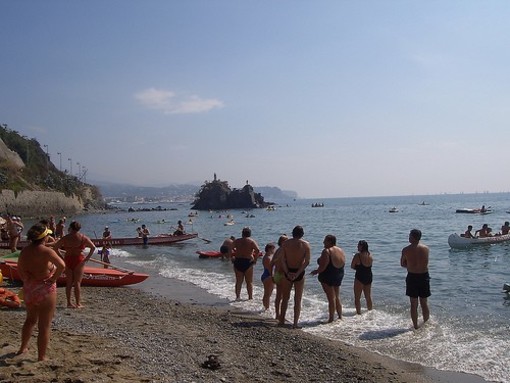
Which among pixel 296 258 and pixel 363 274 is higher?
pixel 296 258

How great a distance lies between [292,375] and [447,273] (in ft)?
42.7

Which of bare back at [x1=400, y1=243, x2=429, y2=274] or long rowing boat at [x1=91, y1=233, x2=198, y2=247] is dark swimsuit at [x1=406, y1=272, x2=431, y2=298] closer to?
bare back at [x1=400, y1=243, x2=429, y2=274]

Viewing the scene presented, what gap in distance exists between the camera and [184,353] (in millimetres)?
6520

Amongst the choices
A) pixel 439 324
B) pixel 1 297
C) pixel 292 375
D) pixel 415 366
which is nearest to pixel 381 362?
pixel 415 366

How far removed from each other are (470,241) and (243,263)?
17579 millimetres

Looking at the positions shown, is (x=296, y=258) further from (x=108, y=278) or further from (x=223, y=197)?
(x=223, y=197)

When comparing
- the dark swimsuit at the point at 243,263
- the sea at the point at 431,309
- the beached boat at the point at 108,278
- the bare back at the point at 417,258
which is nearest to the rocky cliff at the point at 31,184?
the sea at the point at 431,309

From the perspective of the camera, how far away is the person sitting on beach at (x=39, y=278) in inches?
211

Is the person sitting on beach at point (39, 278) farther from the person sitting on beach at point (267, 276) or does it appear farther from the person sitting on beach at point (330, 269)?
the person sitting on beach at point (267, 276)

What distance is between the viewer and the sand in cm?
544

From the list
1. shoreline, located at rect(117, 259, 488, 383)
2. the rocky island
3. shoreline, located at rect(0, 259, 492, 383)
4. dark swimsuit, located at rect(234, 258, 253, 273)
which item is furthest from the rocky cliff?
shoreline, located at rect(0, 259, 492, 383)

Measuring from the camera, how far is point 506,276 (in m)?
16.5

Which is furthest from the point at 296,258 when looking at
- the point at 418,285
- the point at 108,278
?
the point at 108,278

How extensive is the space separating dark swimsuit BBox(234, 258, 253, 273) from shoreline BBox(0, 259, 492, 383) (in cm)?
181
